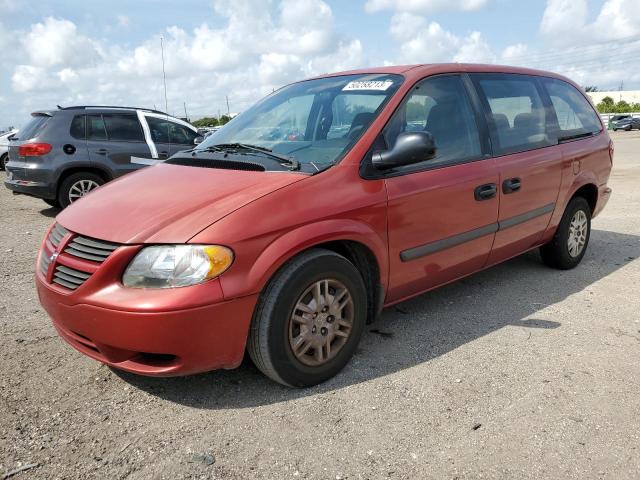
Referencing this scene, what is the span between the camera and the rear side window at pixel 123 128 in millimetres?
8164

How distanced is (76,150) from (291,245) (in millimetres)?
6331

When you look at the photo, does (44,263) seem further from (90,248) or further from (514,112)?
(514,112)

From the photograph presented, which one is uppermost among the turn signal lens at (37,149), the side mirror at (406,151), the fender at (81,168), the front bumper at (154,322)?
the turn signal lens at (37,149)

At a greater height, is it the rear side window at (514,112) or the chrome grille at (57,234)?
the rear side window at (514,112)

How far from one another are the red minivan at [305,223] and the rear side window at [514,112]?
0.6 inches

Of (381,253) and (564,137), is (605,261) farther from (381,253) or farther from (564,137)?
(381,253)

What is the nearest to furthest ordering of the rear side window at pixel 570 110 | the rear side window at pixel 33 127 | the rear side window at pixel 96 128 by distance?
the rear side window at pixel 570 110 → the rear side window at pixel 33 127 → the rear side window at pixel 96 128

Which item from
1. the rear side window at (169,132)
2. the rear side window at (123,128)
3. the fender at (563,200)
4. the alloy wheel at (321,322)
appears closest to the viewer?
the alloy wheel at (321,322)

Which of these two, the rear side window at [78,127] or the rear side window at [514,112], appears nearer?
the rear side window at [514,112]

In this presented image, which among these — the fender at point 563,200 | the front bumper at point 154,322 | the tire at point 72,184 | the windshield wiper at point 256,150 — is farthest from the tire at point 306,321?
the tire at point 72,184

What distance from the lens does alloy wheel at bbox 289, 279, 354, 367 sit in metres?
2.78

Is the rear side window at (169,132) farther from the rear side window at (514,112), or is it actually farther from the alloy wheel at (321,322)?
the alloy wheel at (321,322)

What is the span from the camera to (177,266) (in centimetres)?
243

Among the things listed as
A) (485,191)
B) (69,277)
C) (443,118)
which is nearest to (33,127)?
(69,277)
